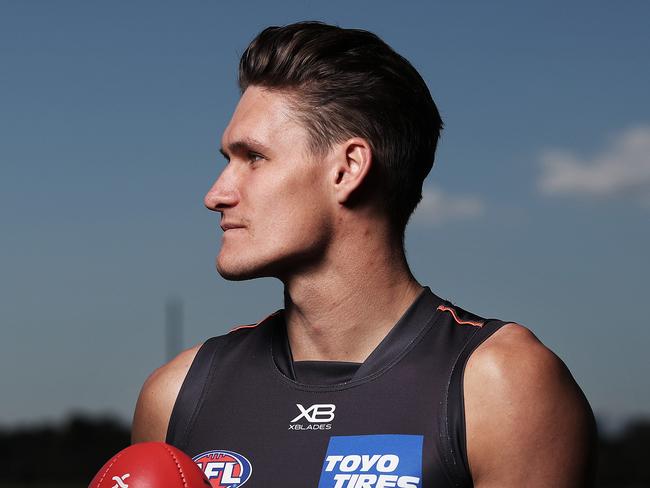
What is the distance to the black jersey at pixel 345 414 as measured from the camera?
12.2 feet

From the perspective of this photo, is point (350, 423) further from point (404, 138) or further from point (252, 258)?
point (404, 138)

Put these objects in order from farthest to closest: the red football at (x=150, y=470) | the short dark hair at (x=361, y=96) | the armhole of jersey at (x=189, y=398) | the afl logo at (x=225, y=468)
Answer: the armhole of jersey at (x=189, y=398) → the short dark hair at (x=361, y=96) → the afl logo at (x=225, y=468) → the red football at (x=150, y=470)

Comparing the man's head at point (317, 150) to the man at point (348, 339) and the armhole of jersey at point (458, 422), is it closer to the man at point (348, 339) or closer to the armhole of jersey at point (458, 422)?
the man at point (348, 339)

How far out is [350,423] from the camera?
12.9 feet

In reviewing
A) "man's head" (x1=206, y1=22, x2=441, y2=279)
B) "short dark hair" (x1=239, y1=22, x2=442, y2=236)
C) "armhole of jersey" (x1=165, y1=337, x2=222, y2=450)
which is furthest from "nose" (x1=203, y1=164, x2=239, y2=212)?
"armhole of jersey" (x1=165, y1=337, x2=222, y2=450)

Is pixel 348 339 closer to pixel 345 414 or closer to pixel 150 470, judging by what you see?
pixel 345 414

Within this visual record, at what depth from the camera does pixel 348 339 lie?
414 centimetres

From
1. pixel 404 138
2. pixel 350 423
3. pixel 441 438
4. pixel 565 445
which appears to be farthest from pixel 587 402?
pixel 404 138

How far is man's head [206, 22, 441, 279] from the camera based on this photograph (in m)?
4.02

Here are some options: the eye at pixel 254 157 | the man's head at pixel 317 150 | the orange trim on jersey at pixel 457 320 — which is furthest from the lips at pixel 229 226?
the orange trim on jersey at pixel 457 320

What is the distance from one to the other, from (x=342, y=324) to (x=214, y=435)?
0.80 meters

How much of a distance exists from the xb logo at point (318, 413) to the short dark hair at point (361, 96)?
910 mm

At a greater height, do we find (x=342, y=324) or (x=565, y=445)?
(x=342, y=324)

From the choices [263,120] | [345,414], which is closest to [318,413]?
[345,414]
